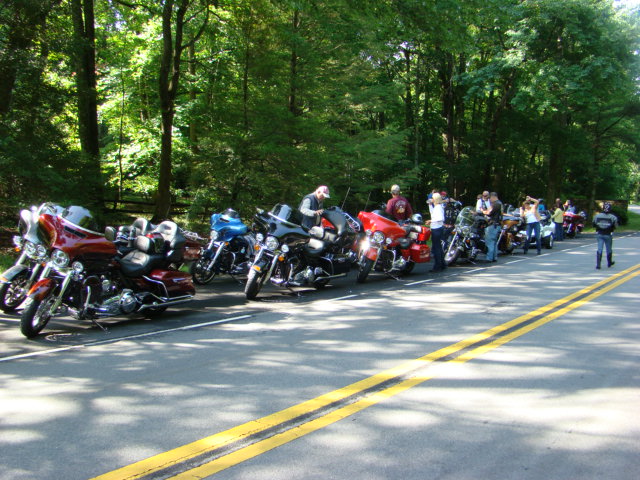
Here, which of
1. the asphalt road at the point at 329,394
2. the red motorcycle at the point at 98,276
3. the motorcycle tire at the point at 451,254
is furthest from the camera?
the motorcycle tire at the point at 451,254

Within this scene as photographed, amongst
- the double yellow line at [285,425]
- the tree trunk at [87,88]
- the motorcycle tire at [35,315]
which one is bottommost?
the double yellow line at [285,425]

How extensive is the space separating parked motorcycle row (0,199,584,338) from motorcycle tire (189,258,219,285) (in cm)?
2

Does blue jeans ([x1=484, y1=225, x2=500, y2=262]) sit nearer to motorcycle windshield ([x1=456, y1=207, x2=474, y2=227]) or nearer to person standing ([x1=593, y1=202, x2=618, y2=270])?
motorcycle windshield ([x1=456, y1=207, x2=474, y2=227])

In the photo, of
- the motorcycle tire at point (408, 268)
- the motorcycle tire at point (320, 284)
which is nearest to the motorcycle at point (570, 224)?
the motorcycle tire at point (408, 268)

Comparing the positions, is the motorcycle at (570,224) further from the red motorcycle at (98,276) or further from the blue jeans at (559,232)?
the red motorcycle at (98,276)

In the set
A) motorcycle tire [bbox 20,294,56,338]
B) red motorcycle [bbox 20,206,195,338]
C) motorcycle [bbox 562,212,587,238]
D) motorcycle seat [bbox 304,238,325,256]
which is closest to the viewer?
motorcycle tire [bbox 20,294,56,338]

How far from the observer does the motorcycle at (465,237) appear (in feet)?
50.5

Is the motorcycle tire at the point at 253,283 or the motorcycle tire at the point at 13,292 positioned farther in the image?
the motorcycle tire at the point at 253,283

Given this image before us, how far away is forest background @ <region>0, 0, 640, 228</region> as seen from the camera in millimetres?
12977

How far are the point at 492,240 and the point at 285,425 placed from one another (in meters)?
13.4

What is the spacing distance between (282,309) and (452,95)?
29.1m

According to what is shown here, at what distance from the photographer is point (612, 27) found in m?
28.8

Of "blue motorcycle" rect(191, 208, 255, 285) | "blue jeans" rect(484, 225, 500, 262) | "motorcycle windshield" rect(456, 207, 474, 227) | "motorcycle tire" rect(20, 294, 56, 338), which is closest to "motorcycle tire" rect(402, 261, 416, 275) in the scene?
"motorcycle windshield" rect(456, 207, 474, 227)

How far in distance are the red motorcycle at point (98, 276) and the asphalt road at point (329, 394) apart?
304 mm
